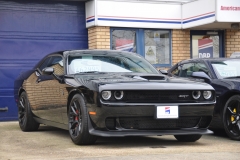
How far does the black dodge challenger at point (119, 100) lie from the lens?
24.9 ft

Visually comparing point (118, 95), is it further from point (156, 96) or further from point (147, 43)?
point (147, 43)

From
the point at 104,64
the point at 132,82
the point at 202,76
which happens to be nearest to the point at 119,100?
the point at 132,82

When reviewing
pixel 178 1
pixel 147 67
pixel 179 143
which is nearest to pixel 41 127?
pixel 147 67

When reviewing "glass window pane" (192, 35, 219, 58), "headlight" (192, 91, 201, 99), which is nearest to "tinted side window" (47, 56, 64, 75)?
"headlight" (192, 91, 201, 99)

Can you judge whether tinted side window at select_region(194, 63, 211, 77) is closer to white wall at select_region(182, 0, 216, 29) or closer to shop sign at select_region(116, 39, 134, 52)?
white wall at select_region(182, 0, 216, 29)

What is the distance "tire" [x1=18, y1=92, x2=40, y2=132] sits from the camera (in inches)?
399

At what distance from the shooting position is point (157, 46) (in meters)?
14.9

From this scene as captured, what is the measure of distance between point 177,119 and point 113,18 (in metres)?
6.52

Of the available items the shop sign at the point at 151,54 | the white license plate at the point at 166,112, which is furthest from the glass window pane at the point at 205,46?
the white license plate at the point at 166,112

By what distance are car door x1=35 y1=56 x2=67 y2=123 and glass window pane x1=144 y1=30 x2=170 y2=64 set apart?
16.6 feet

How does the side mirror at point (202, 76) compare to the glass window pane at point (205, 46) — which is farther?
the glass window pane at point (205, 46)

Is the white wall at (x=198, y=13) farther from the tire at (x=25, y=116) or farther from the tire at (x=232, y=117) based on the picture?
the tire at (x=25, y=116)

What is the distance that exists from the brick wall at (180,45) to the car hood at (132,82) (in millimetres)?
6540

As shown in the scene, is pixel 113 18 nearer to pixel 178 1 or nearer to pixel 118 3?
pixel 118 3
